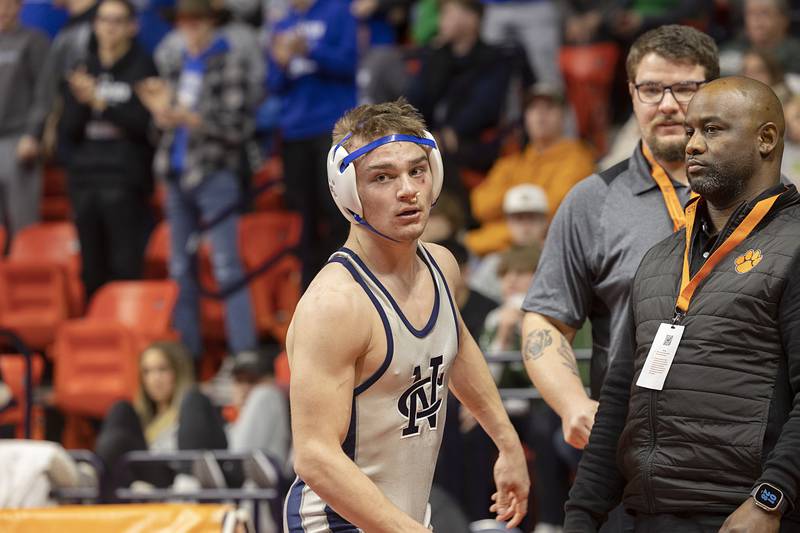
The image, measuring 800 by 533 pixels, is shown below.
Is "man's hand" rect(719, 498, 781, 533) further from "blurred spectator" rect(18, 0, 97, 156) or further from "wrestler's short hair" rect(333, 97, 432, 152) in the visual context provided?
"blurred spectator" rect(18, 0, 97, 156)

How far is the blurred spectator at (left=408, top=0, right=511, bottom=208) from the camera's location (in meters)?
9.19

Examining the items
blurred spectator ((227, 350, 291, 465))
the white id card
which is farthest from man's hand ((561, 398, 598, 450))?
blurred spectator ((227, 350, 291, 465))

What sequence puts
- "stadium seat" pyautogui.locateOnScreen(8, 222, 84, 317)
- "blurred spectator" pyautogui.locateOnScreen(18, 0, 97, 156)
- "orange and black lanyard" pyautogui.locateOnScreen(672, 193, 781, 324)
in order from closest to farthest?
1. "orange and black lanyard" pyautogui.locateOnScreen(672, 193, 781, 324)
2. "stadium seat" pyautogui.locateOnScreen(8, 222, 84, 317)
3. "blurred spectator" pyautogui.locateOnScreen(18, 0, 97, 156)

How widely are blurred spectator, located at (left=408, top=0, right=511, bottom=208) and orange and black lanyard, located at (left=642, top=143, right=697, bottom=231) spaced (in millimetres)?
5009

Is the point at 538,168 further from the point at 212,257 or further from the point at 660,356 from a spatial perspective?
the point at 660,356

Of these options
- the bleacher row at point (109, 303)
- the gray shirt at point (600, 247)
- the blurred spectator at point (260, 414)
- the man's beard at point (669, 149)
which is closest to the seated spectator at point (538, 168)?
the bleacher row at point (109, 303)

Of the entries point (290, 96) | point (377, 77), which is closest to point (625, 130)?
point (377, 77)

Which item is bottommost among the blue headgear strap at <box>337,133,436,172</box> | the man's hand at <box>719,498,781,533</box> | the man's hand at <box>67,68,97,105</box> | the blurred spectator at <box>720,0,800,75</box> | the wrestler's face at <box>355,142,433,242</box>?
the man's hand at <box>719,498,781,533</box>

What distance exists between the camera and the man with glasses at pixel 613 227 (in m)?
4.01

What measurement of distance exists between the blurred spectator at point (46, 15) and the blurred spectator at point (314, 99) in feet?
10.2

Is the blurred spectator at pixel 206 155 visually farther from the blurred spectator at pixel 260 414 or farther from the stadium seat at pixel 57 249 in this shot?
the blurred spectator at pixel 260 414

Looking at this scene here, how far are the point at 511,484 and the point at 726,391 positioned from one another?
82 cm

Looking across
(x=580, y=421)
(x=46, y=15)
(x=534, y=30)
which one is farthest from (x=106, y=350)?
(x=580, y=421)

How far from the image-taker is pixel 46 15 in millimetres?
11953
